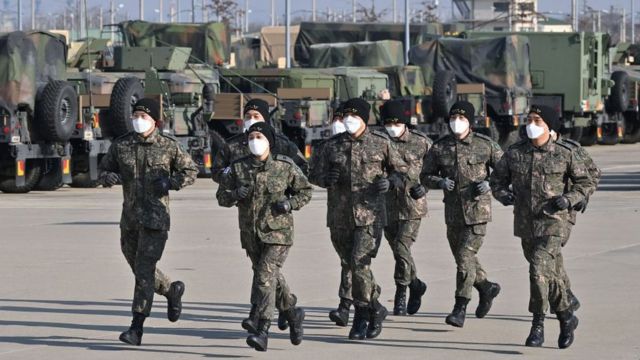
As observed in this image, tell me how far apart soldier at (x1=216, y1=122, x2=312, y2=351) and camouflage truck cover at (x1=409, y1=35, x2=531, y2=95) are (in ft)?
89.9

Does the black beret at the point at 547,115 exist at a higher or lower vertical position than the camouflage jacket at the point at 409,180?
higher

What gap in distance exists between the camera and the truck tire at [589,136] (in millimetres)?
45156

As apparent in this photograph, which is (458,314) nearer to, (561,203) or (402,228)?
(402,228)

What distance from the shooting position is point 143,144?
1122 centimetres

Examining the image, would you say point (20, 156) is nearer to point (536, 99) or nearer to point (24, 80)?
point (24, 80)

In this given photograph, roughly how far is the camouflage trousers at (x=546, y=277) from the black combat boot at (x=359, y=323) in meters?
1.05

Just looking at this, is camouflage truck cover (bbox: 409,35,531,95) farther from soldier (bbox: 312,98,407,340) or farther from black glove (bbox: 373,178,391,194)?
black glove (bbox: 373,178,391,194)

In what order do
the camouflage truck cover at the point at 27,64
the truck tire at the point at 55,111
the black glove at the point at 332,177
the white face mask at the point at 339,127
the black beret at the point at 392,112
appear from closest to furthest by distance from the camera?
the black glove at the point at 332,177
the white face mask at the point at 339,127
the black beret at the point at 392,112
the truck tire at the point at 55,111
the camouflage truck cover at the point at 27,64

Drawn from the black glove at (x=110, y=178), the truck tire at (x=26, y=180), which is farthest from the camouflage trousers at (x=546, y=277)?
the truck tire at (x=26, y=180)

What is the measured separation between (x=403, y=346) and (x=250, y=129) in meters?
1.60

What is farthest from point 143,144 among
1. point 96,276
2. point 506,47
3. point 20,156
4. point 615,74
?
point 615,74

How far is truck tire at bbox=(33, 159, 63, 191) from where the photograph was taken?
88.5ft

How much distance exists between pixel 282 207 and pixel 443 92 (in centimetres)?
2456

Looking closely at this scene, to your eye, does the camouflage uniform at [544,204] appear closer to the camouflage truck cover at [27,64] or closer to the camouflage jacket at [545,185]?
the camouflage jacket at [545,185]
